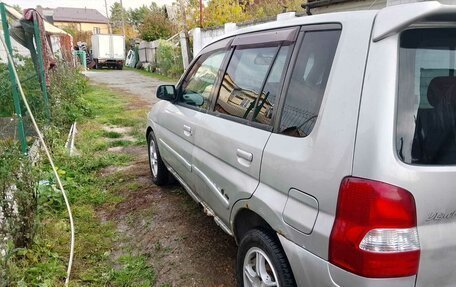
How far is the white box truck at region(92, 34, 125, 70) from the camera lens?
104 feet

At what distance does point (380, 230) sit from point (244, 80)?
1.53 metres

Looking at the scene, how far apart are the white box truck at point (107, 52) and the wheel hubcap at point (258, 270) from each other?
31.9m

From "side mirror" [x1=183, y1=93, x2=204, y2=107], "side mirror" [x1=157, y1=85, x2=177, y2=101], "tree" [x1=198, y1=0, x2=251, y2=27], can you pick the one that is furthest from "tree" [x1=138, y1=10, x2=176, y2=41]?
"side mirror" [x1=183, y1=93, x2=204, y2=107]

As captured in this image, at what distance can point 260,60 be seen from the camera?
254 cm

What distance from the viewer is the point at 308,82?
1982mm

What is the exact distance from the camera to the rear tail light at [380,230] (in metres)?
1.49

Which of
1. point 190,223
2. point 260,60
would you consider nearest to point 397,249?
point 260,60

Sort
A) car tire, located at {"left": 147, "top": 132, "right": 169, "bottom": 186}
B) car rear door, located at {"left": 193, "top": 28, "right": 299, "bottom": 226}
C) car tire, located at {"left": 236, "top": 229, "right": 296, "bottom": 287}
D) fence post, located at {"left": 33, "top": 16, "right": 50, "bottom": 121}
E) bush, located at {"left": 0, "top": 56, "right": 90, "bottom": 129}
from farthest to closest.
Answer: fence post, located at {"left": 33, "top": 16, "right": 50, "bottom": 121}
bush, located at {"left": 0, "top": 56, "right": 90, "bottom": 129}
car tire, located at {"left": 147, "top": 132, "right": 169, "bottom": 186}
car rear door, located at {"left": 193, "top": 28, "right": 299, "bottom": 226}
car tire, located at {"left": 236, "top": 229, "right": 296, "bottom": 287}

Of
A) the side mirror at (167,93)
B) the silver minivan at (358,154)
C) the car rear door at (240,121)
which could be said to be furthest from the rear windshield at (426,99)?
the side mirror at (167,93)

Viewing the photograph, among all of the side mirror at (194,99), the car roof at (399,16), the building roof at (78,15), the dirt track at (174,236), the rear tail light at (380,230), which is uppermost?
the building roof at (78,15)

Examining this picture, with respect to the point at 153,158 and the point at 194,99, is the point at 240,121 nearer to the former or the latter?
the point at 194,99

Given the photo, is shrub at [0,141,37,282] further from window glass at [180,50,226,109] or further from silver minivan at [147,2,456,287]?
silver minivan at [147,2,456,287]

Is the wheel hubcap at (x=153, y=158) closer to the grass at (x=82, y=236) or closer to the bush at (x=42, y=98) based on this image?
the grass at (x=82, y=236)

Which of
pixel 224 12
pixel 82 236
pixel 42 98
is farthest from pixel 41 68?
pixel 224 12
